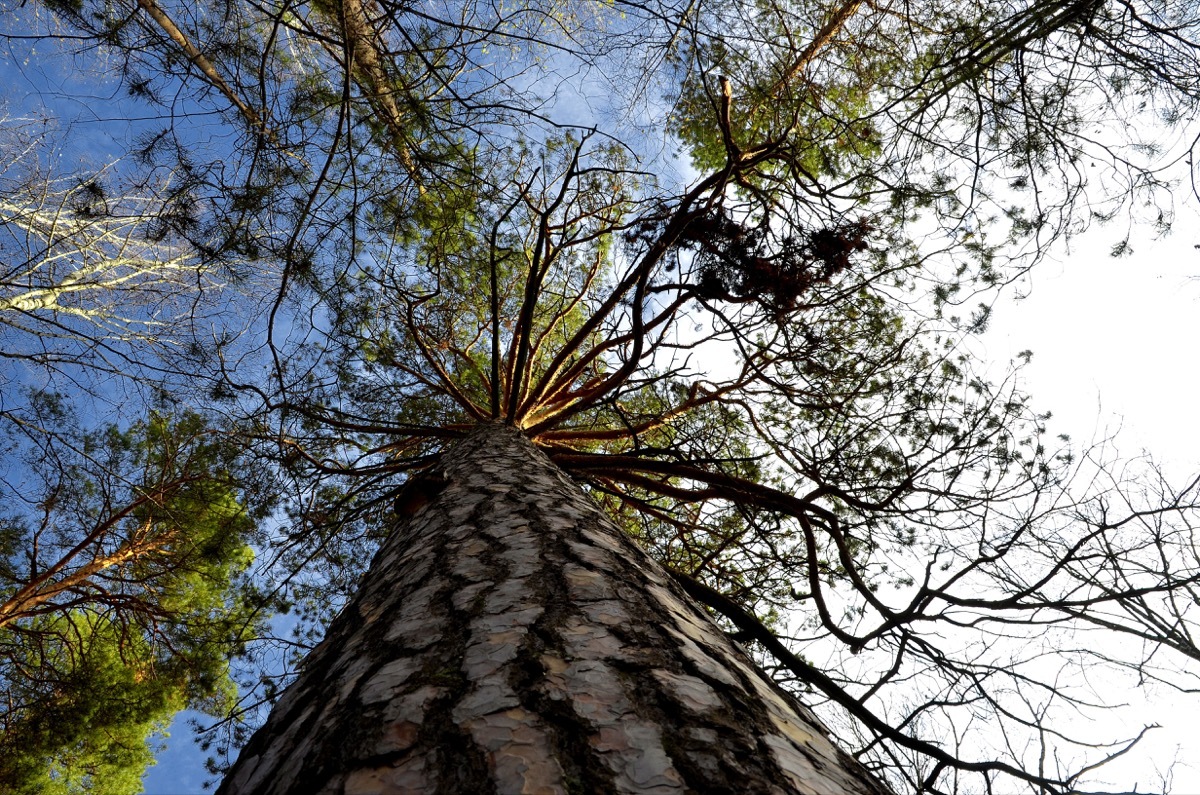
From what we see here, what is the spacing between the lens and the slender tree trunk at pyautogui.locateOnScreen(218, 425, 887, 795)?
685mm

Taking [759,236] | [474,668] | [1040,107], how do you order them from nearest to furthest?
[474,668]
[1040,107]
[759,236]

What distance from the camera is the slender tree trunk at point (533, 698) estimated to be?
69cm

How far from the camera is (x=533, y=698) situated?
2.64ft

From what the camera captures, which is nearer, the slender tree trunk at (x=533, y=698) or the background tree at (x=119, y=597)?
the slender tree trunk at (x=533, y=698)

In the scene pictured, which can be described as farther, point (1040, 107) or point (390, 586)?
point (1040, 107)

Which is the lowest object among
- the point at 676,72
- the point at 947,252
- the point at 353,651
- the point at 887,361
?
the point at 353,651

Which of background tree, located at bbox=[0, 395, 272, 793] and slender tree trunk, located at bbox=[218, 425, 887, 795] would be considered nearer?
slender tree trunk, located at bbox=[218, 425, 887, 795]

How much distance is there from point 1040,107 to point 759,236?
5.93ft

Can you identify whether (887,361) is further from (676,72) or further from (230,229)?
(230,229)

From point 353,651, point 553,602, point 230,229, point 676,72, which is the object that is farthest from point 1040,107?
point 230,229

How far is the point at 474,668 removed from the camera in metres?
0.91

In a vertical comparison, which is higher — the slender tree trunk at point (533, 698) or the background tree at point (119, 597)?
the background tree at point (119, 597)

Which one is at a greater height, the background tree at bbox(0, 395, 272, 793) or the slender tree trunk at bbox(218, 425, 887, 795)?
the background tree at bbox(0, 395, 272, 793)

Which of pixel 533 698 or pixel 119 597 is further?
Answer: pixel 119 597
